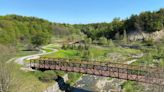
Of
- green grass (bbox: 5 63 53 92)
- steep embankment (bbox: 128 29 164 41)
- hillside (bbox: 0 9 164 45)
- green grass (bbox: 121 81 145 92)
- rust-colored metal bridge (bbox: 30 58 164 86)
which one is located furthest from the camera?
steep embankment (bbox: 128 29 164 41)

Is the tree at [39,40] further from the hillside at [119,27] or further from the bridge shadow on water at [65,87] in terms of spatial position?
the bridge shadow on water at [65,87]

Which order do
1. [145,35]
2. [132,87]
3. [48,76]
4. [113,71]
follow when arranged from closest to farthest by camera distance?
[113,71], [132,87], [48,76], [145,35]

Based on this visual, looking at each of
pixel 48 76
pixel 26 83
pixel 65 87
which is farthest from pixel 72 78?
pixel 26 83

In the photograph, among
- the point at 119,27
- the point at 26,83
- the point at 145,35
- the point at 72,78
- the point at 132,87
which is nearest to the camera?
the point at 26,83

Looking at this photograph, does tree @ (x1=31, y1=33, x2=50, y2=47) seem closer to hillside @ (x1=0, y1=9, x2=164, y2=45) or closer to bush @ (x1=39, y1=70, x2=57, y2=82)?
hillside @ (x1=0, y1=9, x2=164, y2=45)

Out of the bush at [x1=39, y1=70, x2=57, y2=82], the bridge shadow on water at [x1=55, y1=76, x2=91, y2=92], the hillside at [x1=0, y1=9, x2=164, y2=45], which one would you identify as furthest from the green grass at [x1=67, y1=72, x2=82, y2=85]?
the hillside at [x1=0, y1=9, x2=164, y2=45]

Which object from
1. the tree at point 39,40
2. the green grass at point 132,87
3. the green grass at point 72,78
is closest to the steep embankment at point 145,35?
the tree at point 39,40

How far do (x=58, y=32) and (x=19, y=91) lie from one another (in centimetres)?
12785

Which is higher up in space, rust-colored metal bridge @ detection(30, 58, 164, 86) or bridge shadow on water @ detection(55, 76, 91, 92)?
rust-colored metal bridge @ detection(30, 58, 164, 86)

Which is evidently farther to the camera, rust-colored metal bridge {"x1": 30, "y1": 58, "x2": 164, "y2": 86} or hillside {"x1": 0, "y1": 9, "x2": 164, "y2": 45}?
hillside {"x1": 0, "y1": 9, "x2": 164, "y2": 45}

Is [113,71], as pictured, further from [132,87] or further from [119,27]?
[119,27]

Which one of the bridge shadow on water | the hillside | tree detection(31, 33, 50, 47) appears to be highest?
the hillside

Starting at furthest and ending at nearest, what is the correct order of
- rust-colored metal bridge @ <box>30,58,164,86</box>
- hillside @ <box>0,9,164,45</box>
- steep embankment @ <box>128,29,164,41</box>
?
steep embankment @ <box>128,29,164,41</box>
hillside @ <box>0,9,164,45</box>
rust-colored metal bridge @ <box>30,58,164,86</box>

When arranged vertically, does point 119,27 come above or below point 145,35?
above
